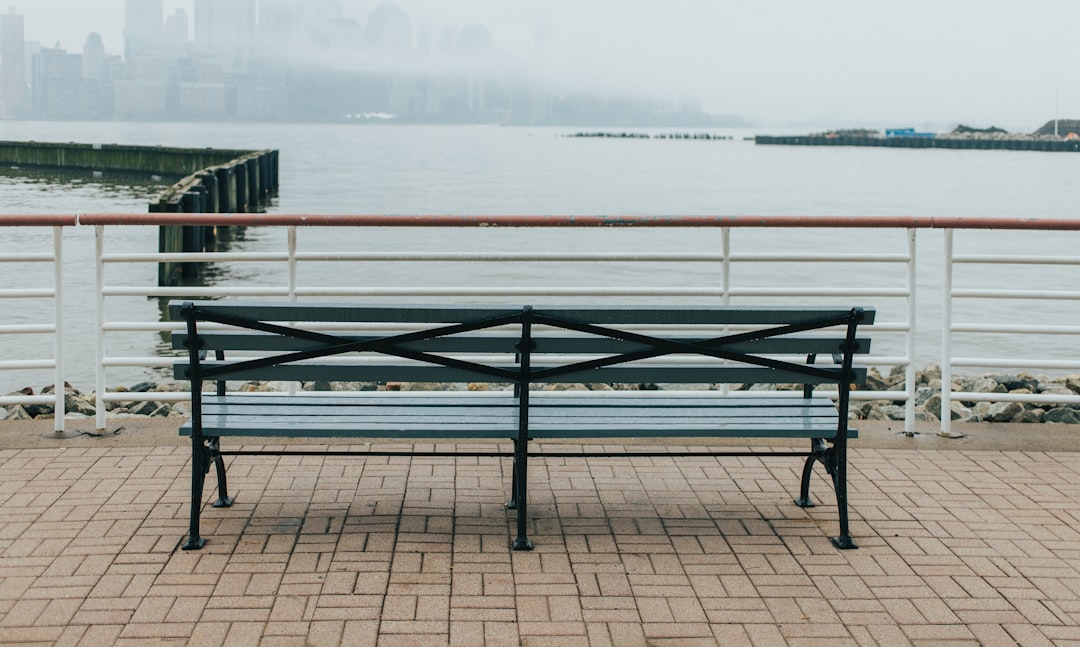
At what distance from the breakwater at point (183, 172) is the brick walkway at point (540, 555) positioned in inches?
707

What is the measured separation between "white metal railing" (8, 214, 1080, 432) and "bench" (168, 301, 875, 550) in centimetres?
104

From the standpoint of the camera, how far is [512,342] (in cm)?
461

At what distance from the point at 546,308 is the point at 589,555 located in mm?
916

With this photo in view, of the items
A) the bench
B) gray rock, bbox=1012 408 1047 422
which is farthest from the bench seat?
gray rock, bbox=1012 408 1047 422

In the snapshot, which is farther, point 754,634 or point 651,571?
point 651,571

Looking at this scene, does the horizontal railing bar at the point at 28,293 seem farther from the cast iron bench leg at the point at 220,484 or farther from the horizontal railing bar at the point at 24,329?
the cast iron bench leg at the point at 220,484

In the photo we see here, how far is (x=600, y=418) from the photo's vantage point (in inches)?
188

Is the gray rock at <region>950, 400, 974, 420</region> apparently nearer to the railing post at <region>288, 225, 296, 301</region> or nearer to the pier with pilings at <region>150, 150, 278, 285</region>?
the railing post at <region>288, 225, 296, 301</region>

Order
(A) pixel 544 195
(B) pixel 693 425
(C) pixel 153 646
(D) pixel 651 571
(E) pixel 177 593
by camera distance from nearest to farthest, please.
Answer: (C) pixel 153 646, (E) pixel 177 593, (D) pixel 651 571, (B) pixel 693 425, (A) pixel 544 195

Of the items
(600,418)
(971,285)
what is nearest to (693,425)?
(600,418)

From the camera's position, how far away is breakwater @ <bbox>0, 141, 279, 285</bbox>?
25.0m

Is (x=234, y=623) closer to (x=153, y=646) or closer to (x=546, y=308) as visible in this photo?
(x=153, y=646)

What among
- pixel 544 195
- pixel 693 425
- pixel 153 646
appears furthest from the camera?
pixel 544 195

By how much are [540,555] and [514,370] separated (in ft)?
2.32
